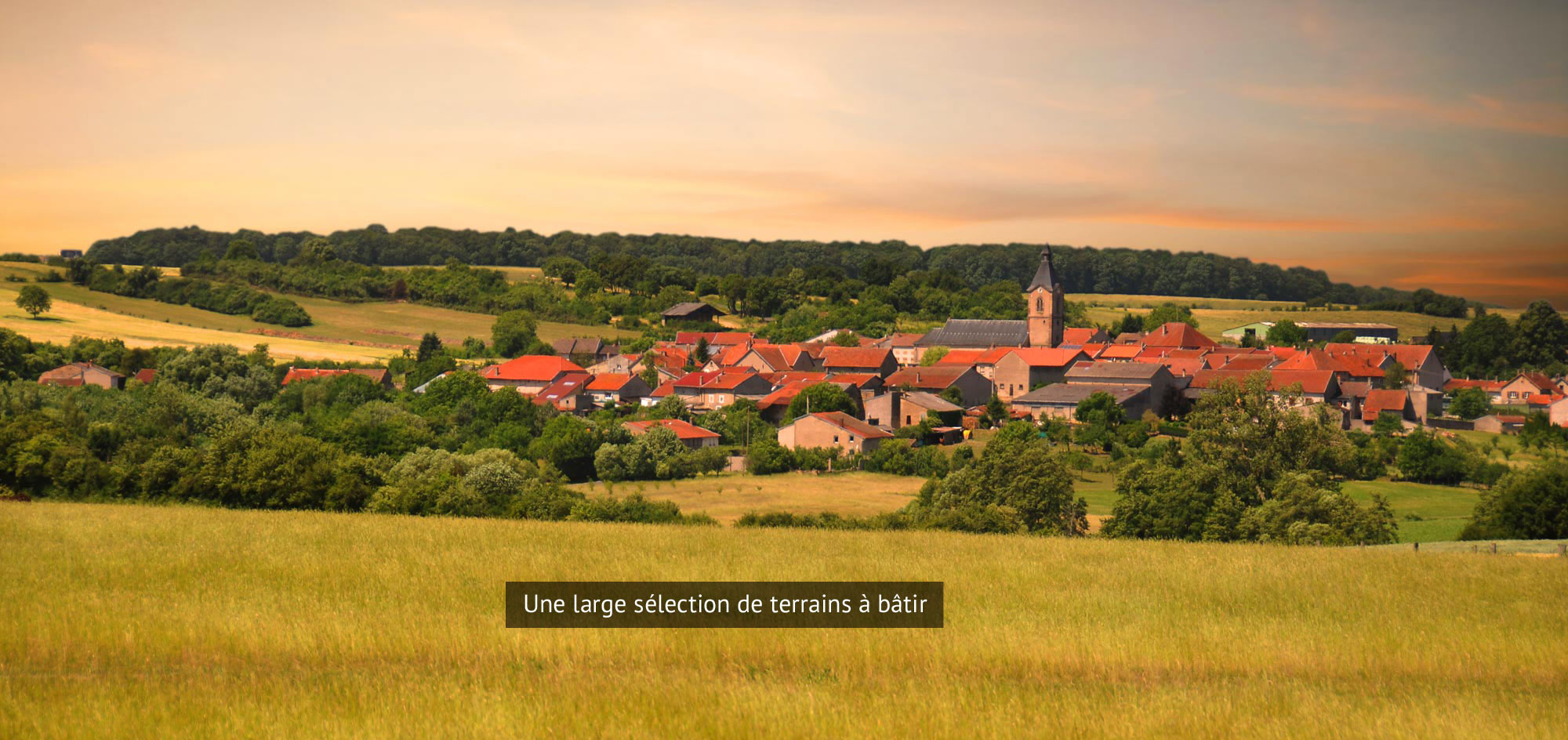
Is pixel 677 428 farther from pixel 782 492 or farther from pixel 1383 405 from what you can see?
pixel 1383 405

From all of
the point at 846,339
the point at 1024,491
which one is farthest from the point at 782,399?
the point at 1024,491

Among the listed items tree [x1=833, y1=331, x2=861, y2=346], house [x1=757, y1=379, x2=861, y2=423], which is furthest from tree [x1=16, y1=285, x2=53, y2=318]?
tree [x1=833, y1=331, x2=861, y2=346]

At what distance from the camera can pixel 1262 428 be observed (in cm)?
4181

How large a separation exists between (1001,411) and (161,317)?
257 feet

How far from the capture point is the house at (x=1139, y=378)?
3031 inches

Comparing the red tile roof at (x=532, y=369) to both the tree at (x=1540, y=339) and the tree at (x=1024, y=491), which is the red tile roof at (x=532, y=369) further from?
the tree at (x=1540, y=339)

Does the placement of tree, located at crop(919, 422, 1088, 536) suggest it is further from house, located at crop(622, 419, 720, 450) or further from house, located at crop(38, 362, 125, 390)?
house, located at crop(38, 362, 125, 390)

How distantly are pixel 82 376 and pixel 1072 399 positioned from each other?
65243 mm

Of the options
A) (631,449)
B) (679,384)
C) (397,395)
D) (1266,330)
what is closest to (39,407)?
(397,395)

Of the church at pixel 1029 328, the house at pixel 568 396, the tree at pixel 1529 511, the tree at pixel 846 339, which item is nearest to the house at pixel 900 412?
the house at pixel 568 396

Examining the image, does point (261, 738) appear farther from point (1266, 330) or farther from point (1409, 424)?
point (1266, 330)

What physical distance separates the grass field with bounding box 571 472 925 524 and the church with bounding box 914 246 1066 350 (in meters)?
48.9

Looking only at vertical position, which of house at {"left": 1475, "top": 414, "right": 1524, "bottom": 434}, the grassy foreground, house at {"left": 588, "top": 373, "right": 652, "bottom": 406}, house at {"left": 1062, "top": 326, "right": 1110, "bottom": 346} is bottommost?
house at {"left": 1475, "top": 414, "right": 1524, "bottom": 434}

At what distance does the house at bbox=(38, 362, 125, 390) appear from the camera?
69.2 metres
